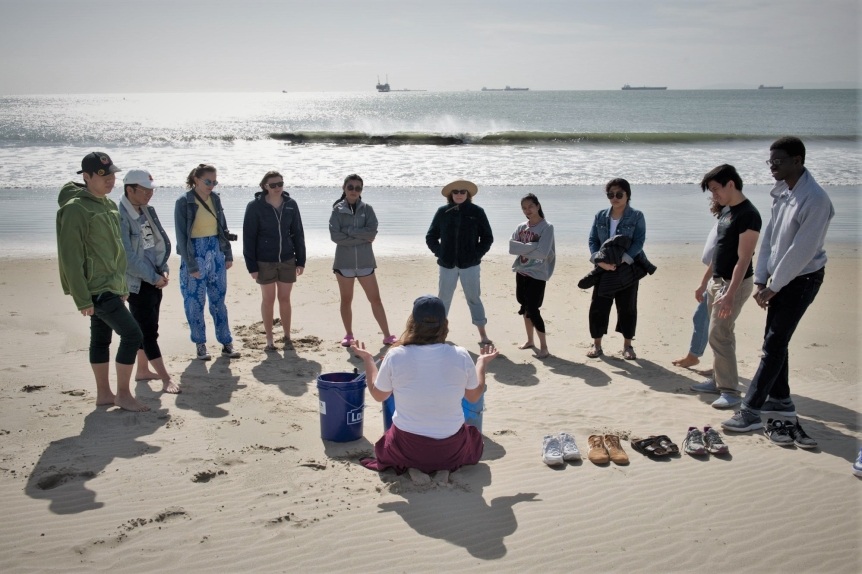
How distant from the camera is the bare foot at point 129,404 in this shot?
18.1ft

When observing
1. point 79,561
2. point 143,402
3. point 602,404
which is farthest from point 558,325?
point 79,561

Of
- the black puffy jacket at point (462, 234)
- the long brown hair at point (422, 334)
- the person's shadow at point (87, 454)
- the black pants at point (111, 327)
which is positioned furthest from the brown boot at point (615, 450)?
the black pants at point (111, 327)

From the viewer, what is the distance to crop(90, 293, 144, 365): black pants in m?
5.25

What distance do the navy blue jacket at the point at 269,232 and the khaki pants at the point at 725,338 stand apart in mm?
4379

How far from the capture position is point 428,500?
4219mm

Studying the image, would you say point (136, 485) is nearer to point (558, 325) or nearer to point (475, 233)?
point (475, 233)

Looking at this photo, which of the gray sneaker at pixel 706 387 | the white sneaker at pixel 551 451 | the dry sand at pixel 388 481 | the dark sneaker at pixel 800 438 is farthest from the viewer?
the gray sneaker at pixel 706 387

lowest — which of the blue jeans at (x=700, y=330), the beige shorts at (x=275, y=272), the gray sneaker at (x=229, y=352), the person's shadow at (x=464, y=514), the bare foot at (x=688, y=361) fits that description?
the person's shadow at (x=464, y=514)

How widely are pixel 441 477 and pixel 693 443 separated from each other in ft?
6.43

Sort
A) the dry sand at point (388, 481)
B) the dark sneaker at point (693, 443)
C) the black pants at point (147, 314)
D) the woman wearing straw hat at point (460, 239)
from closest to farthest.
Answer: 1. the dry sand at point (388, 481)
2. the dark sneaker at point (693, 443)
3. the black pants at point (147, 314)
4. the woman wearing straw hat at point (460, 239)

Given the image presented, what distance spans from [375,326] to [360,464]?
377 cm

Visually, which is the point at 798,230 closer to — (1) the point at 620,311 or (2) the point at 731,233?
(2) the point at 731,233

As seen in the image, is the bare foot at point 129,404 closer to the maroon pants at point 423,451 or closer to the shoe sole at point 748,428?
the maroon pants at point 423,451

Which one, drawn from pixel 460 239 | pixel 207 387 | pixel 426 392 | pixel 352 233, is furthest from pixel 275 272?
pixel 426 392
